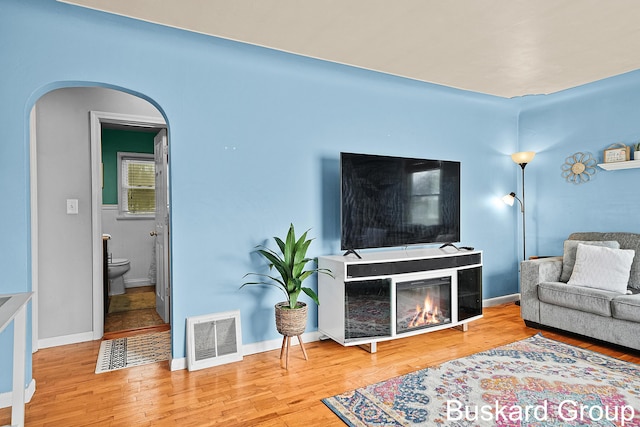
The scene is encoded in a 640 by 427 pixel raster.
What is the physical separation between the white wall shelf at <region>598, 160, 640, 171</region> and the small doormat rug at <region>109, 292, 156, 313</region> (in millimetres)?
5263

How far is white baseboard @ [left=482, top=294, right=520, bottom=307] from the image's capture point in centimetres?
461

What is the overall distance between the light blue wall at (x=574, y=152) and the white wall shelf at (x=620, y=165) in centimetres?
9

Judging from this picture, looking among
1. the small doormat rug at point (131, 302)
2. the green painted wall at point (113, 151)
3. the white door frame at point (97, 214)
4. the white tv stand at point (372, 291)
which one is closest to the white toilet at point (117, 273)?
the small doormat rug at point (131, 302)

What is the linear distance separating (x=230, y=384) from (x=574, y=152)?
430 centimetres

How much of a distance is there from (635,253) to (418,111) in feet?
7.94

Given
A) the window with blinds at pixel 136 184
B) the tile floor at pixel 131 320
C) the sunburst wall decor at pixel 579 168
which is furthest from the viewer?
the window with blinds at pixel 136 184

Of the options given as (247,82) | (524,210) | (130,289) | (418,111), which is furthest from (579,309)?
(130,289)

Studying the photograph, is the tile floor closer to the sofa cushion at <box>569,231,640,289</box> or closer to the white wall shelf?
the sofa cushion at <box>569,231,640,289</box>

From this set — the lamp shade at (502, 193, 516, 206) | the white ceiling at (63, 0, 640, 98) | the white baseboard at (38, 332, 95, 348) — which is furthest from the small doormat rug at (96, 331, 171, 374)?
the lamp shade at (502, 193, 516, 206)

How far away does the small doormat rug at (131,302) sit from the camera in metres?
4.64

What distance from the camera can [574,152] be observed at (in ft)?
14.4

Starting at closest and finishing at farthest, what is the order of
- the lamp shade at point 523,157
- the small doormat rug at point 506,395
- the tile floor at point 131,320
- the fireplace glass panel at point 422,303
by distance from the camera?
the small doormat rug at point 506,395 → the fireplace glass panel at point 422,303 → the tile floor at point 131,320 → the lamp shade at point 523,157

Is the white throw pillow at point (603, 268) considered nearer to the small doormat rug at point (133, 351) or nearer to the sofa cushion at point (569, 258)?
the sofa cushion at point (569, 258)

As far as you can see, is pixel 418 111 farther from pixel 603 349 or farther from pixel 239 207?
pixel 603 349
